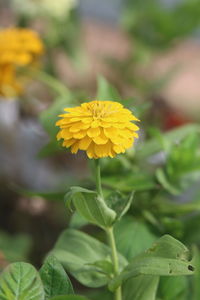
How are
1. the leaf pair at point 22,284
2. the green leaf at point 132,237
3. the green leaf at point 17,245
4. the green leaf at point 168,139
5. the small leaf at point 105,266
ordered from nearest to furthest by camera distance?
1. the leaf pair at point 22,284
2. the small leaf at point 105,266
3. the green leaf at point 132,237
4. the green leaf at point 168,139
5. the green leaf at point 17,245

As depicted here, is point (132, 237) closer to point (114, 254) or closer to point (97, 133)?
point (114, 254)

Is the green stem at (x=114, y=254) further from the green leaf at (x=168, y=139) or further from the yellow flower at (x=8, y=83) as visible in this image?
the yellow flower at (x=8, y=83)

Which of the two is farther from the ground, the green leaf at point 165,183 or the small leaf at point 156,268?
the green leaf at point 165,183

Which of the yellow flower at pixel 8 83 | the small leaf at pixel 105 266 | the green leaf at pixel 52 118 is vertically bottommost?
the small leaf at pixel 105 266

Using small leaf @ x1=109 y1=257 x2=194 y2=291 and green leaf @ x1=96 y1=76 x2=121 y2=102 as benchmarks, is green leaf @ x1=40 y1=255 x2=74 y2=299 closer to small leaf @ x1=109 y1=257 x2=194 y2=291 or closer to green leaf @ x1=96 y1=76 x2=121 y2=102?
small leaf @ x1=109 y1=257 x2=194 y2=291

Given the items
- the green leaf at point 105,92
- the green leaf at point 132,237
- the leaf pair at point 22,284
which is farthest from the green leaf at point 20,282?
the green leaf at point 105,92

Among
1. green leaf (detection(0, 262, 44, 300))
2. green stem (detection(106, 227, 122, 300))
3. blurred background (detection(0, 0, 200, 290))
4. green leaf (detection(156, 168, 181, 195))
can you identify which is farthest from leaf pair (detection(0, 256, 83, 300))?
green leaf (detection(156, 168, 181, 195))

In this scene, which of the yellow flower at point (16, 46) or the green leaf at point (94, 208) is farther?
the yellow flower at point (16, 46)

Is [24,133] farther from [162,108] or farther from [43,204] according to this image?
[162,108]
